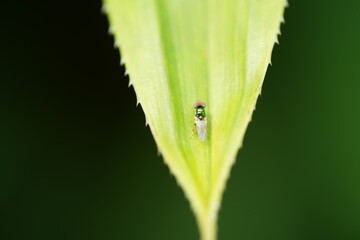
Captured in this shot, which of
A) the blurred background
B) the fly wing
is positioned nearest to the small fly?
the fly wing

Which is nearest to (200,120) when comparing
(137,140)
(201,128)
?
(201,128)

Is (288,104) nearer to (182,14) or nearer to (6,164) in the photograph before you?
(182,14)

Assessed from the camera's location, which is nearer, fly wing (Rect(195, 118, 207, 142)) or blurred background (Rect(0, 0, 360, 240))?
fly wing (Rect(195, 118, 207, 142))

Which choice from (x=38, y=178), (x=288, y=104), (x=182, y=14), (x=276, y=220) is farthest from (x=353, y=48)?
(x=38, y=178)

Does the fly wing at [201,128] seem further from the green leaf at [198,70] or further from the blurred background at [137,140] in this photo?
the blurred background at [137,140]

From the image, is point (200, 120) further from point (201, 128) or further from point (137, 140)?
point (137, 140)

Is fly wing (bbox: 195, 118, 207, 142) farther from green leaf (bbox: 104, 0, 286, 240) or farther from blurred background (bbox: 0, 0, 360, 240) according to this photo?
blurred background (bbox: 0, 0, 360, 240)
